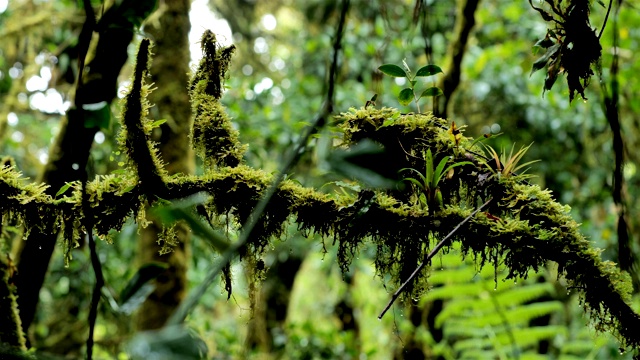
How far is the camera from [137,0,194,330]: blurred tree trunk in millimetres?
2662

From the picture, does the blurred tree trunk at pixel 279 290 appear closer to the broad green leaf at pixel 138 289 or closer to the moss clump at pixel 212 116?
the moss clump at pixel 212 116

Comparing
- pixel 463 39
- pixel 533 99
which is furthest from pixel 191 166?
pixel 533 99

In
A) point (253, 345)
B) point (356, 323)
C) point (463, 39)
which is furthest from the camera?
point (356, 323)

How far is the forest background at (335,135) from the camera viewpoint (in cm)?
256

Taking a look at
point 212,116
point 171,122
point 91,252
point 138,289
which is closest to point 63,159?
point 212,116

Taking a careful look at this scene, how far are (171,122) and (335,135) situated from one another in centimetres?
183

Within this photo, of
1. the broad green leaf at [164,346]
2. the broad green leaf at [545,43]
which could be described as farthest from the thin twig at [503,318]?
the broad green leaf at [164,346]

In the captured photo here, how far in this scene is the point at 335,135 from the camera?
1175 mm

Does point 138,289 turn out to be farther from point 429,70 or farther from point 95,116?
point 429,70

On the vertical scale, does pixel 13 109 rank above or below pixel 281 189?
above

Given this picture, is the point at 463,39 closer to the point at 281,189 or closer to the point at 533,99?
the point at 281,189

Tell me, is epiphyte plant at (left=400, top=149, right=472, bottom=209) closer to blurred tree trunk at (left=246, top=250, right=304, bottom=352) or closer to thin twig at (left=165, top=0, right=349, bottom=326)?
thin twig at (left=165, top=0, right=349, bottom=326)

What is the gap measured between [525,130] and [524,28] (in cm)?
84

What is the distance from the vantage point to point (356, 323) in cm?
441
